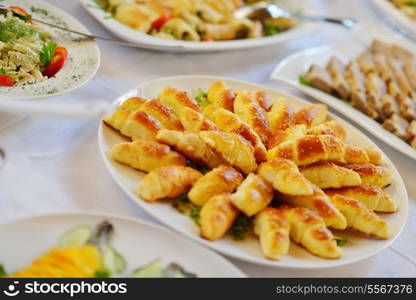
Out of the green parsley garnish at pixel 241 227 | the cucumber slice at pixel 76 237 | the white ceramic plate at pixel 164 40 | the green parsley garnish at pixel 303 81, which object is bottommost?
the green parsley garnish at pixel 303 81

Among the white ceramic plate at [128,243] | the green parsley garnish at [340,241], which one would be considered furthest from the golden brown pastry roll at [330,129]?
the white ceramic plate at [128,243]

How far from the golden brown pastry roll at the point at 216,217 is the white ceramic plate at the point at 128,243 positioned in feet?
0.18

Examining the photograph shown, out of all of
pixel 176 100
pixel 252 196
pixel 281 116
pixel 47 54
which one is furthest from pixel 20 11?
pixel 252 196

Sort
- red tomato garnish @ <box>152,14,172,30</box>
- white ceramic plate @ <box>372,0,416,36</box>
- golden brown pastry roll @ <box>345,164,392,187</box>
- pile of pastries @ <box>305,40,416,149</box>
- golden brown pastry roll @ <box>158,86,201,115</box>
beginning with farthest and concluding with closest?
white ceramic plate @ <box>372,0,416,36</box>
red tomato garnish @ <box>152,14,172,30</box>
pile of pastries @ <box>305,40,416,149</box>
golden brown pastry roll @ <box>158,86,201,115</box>
golden brown pastry roll @ <box>345,164,392,187</box>

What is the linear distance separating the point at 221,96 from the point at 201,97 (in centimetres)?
13

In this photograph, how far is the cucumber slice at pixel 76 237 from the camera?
4.98 feet

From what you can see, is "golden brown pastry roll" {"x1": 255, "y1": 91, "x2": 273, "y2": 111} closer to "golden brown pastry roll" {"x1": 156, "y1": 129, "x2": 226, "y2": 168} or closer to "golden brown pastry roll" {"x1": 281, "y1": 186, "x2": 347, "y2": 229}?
"golden brown pastry roll" {"x1": 156, "y1": 129, "x2": 226, "y2": 168}

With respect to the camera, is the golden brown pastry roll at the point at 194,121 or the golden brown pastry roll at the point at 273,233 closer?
the golden brown pastry roll at the point at 273,233

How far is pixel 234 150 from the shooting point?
186cm

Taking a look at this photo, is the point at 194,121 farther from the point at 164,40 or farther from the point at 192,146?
the point at 164,40

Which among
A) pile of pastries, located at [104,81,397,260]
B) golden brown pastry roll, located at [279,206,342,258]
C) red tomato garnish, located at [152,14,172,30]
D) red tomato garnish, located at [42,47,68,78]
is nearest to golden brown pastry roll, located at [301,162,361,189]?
pile of pastries, located at [104,81,397,260]

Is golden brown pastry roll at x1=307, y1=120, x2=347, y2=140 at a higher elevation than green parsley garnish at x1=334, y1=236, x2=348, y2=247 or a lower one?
higher

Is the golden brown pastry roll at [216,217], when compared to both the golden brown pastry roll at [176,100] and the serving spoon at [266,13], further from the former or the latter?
the serving spoon at [266,13]

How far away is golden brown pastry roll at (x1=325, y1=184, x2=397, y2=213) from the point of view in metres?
1.88
